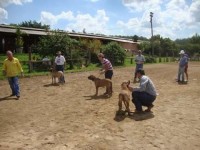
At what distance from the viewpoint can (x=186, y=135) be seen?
7391 mm

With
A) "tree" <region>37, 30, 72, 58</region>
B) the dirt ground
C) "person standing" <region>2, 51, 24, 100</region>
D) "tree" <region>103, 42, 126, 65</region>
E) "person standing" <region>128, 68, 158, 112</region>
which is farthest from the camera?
"tree" <region>103, 42, 126, 65</region>

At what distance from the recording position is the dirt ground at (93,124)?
6.85 m

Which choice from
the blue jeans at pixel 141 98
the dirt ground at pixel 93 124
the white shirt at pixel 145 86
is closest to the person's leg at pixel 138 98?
the blue jeans at pixel 141 98

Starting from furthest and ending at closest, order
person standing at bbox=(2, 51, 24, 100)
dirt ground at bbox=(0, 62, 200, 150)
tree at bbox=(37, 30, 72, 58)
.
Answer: tree at bbox=(37, 30, 72, 58) < person standing at bbox=(2, 51, 24, 100) < dirt ground at bbox=(0, 62, 200, 150)

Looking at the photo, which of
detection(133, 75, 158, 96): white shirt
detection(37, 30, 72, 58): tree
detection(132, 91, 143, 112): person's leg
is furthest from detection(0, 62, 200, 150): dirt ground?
detection(37, 30, 72, 58): tree

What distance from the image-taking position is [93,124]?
8.34 metres

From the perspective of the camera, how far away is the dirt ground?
6.85 m

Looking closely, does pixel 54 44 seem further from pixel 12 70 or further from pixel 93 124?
pixel 93 124

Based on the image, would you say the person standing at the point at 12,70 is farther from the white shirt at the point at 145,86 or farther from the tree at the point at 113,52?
the tree at the point at 113,52

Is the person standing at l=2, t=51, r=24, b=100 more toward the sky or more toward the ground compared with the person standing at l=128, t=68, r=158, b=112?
more toward the sky

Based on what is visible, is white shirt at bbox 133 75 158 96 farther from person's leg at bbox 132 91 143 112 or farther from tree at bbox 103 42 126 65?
tree at bbox 103 42 126 65

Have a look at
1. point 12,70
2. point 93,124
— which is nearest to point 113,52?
point 12,70

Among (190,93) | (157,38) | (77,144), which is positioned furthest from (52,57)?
(157,38)

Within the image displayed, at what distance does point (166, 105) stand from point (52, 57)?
16399mm
